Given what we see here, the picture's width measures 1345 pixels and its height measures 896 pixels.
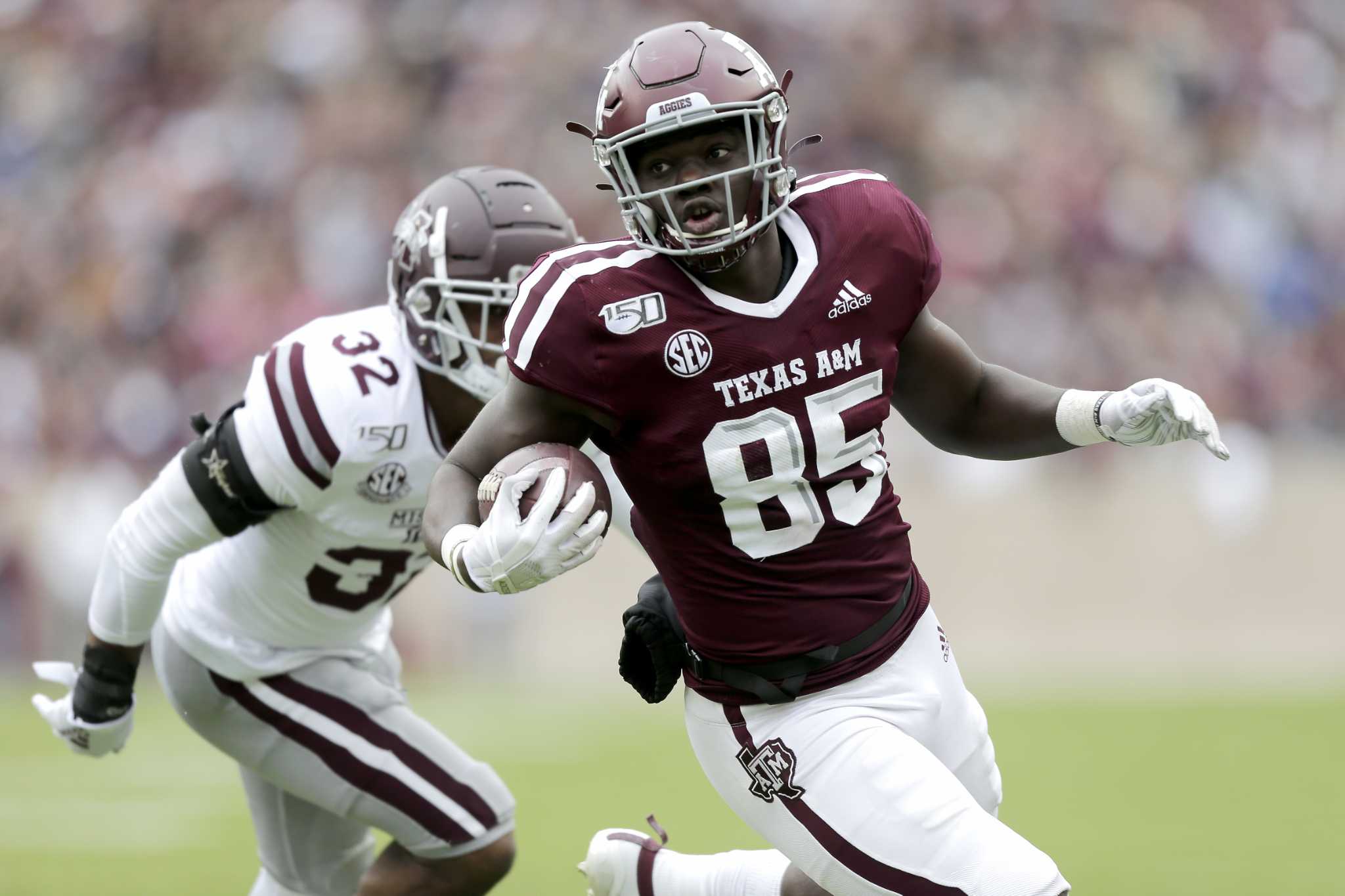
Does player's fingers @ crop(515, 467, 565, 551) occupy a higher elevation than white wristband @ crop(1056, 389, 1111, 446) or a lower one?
higher

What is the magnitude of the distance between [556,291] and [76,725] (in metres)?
1.75

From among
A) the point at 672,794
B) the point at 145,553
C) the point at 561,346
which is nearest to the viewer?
the point at 561,346

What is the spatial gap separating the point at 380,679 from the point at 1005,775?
11.7 ft

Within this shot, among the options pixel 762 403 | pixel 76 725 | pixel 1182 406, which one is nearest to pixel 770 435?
pixel 762 403

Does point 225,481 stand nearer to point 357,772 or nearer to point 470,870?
point 357,772

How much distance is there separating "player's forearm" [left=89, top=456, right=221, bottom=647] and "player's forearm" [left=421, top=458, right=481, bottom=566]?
922mm

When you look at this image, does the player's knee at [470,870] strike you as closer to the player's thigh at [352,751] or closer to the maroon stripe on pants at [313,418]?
the player's thigh at [352,751]

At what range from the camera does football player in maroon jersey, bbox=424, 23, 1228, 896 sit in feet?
9.28

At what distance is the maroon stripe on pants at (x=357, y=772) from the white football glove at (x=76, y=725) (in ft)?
0.77

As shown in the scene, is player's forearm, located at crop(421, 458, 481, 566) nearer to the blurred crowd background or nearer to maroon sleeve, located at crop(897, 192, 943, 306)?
maroon sleeve, located at crop(897, 192, 943, 306)

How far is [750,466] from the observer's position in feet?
9.51

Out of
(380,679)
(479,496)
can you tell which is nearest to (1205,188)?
(380,679)

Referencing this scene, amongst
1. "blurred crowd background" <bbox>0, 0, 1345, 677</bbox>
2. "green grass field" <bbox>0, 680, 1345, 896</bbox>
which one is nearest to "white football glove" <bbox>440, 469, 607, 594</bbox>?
"green grass field" <bbox>0, 680, 1345, 896</bbox>

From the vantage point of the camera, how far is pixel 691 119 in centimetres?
284
